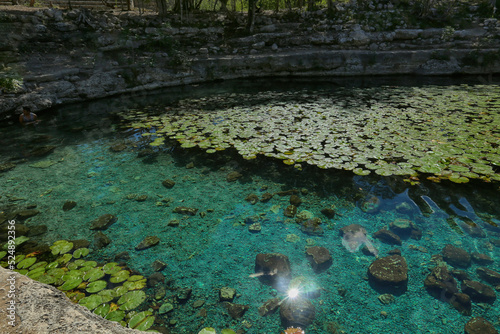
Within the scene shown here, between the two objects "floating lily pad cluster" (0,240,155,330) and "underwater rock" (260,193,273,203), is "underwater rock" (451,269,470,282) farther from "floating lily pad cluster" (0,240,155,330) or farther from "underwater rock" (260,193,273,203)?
"floating lily pad cluster" (0,240,155,330)

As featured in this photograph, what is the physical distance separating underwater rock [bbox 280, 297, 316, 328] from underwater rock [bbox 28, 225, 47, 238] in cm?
356

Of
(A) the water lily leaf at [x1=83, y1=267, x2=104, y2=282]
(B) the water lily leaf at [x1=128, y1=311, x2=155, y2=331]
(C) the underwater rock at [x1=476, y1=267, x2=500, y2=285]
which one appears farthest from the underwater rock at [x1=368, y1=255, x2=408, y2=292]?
(A) the water lily leaf at [x1=83, y1=267, x2=104, y2=282]

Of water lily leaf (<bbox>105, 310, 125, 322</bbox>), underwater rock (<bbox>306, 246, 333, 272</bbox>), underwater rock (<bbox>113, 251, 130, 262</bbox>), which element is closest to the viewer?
water lily leaf (<bbox>105, 310, 125, 322</bbox>)

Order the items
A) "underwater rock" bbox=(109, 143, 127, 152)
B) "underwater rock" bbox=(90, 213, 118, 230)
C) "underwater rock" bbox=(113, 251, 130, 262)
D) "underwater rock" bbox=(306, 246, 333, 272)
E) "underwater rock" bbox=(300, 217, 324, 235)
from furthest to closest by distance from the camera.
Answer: "underwater rock" bbox=(109, 143, 127, 152) → "underwater rock" bbox=(90, 213, 118, 230) → "underwater rock" bbox=(300, 217, 324, 235) → "underwater rock" bbox=(113, 251, 130, 262) → "underwater rock" bbox=(306, 246, 333, 272)

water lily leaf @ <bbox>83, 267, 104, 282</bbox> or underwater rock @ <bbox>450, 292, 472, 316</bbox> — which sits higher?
water lily leaf @ <bbox>83, 267, 104, 282</bbox>

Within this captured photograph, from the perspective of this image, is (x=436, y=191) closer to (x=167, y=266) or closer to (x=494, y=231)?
(x=494, y=231)

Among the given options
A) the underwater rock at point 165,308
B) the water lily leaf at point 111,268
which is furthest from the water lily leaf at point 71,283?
the underwater rock at point 165,308

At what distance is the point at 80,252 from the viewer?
128 inches

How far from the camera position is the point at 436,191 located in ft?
13.5

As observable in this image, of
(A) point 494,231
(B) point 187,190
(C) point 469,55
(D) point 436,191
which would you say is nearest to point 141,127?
(B) point 187,190

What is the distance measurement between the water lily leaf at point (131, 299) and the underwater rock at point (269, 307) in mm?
1237

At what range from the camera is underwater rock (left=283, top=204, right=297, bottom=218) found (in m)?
3.90

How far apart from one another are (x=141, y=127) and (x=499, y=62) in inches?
627

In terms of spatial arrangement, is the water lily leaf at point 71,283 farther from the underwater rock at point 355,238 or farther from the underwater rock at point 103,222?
the underwater rock at point 355,238
